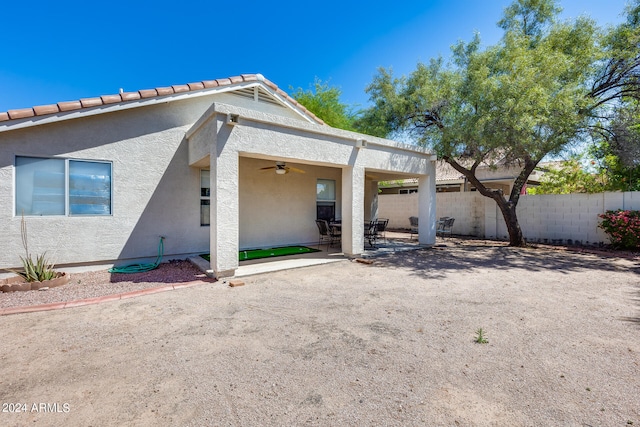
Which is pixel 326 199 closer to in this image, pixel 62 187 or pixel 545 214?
pixel 62 187

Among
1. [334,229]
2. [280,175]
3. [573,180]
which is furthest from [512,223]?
[280,175]

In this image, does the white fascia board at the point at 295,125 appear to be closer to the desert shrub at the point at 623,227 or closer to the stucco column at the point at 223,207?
the stucco column at the point at 223,207

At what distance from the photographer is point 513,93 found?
876 centimetres

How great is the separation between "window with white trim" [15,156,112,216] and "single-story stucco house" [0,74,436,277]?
0.8 inches

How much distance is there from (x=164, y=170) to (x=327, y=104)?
596 inches

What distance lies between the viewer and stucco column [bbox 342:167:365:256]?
8.86 m

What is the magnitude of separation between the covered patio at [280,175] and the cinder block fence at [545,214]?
5534 millimetres

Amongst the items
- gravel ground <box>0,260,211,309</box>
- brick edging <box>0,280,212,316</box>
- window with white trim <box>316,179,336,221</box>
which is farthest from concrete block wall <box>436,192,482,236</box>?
brick edging <box>0,280,212,316</box>

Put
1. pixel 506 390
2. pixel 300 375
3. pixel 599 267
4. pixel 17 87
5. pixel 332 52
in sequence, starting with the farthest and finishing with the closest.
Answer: pixel 332 52 → pixel 17 87 → pixel 599 267 → pixel 300 375 → pixel 506 390

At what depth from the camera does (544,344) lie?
368cm

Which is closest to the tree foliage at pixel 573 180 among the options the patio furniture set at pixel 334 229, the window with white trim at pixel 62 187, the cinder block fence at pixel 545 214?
the cinder block fence at pixel 545 214

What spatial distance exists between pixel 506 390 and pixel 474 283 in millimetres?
4255

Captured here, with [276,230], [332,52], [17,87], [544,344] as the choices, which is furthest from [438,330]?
[17,87]

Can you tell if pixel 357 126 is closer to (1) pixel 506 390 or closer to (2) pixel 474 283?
(2) pixel 474 283
